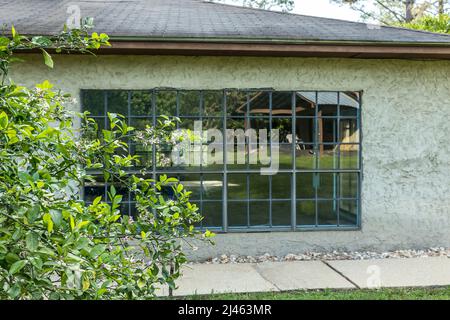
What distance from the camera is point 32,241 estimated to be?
6.71 feet

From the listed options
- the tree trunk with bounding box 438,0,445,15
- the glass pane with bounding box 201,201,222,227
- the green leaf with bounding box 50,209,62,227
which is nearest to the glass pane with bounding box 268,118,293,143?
the glass pane with bounding box 201,201,222,227

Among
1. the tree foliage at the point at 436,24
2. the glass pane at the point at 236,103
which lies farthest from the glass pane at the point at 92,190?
the tree foliage at the point at 436,24

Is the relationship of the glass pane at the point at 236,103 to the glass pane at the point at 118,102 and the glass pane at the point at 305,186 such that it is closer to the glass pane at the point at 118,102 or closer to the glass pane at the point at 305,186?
the glass pane at the point at 305,186

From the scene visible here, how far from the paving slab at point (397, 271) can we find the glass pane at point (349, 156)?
4.88 feet

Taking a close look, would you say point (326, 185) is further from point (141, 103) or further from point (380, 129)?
point (141, 103)

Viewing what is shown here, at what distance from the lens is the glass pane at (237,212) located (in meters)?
7.52

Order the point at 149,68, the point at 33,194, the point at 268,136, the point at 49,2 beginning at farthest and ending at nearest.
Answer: the point at 49,2 → the point at 268,136 → the point at 149,68 → the point at 33,194

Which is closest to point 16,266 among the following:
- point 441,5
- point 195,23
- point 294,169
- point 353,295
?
point 353,295

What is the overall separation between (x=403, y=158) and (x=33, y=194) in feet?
20.7

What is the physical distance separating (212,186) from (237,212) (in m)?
0.58

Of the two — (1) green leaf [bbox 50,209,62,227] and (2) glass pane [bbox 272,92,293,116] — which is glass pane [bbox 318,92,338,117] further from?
(1) green leaf [bbox 50,209,62,227]
